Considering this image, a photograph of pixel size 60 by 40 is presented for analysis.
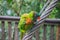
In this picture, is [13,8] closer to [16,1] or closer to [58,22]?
[16,1]

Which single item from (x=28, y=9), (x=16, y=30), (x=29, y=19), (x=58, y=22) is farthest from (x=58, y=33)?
(x=28, y=9)

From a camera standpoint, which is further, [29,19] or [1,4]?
[1,4]

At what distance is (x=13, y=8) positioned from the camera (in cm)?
301

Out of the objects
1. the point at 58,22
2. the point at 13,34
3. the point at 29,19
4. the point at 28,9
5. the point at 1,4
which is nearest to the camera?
the point at 29,19

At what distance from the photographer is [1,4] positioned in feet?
9.35

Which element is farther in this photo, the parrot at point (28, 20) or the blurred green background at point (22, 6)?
the blurred green background at point (22, 6)

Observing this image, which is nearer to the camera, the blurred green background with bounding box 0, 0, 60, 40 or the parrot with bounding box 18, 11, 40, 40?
the parrot with bounding box 18, 11, 40, 40

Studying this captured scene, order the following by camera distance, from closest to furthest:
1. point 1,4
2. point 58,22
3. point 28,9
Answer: point 58,22 < point 1,4 < point 28,9

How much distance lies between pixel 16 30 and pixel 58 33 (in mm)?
497

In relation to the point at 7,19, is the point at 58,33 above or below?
below

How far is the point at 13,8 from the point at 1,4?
237mm

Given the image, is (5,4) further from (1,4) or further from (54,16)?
(54,16)

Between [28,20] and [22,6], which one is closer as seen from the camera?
[28,20]

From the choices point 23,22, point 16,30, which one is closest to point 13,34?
point 16,30
